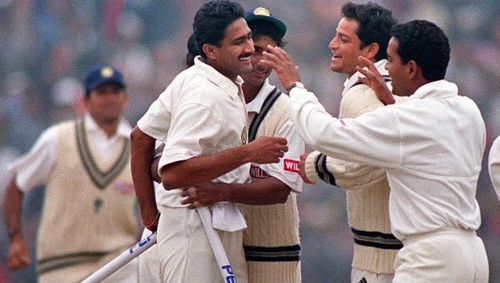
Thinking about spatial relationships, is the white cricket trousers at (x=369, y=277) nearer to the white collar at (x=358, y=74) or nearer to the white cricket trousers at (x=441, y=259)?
the white cricket trousers at (x=441, y=259)

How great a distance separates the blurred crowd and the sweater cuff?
15.4 ft

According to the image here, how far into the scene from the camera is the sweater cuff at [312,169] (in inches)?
251

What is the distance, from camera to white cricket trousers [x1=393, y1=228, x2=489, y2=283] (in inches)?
234

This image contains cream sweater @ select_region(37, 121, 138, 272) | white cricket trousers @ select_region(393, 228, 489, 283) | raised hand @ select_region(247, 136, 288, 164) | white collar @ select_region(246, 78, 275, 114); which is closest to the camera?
white cricket trousers @ select_region(393, 228, 489, 283)

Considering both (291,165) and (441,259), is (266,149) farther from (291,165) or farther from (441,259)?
(441,259)

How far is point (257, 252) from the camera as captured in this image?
681 centimetres

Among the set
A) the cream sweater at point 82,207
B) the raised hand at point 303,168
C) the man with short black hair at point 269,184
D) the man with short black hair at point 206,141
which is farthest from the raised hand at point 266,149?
the cream sweater at point 82,207

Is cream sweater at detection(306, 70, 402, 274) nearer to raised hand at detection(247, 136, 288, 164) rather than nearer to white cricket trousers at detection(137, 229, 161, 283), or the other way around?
raised hand at detection(247, 136, 288, 164)

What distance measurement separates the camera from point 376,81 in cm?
643

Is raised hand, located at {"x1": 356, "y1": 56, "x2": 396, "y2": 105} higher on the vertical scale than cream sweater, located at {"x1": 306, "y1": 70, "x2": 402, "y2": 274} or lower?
higher

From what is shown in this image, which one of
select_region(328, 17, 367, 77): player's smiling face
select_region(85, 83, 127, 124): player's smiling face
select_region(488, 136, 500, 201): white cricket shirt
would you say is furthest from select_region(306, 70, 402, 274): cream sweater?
select_region(85, 83, 127, 124): player's smiling face

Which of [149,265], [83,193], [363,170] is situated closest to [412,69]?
Answer: [363,170]

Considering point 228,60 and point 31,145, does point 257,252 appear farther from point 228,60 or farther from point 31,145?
point 31,145

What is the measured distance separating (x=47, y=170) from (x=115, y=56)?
6.11ft
